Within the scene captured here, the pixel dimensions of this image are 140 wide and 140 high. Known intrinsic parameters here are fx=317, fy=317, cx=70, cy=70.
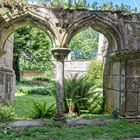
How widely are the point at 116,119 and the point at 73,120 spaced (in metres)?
1.06

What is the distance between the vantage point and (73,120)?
7.69m

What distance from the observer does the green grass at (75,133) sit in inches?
238

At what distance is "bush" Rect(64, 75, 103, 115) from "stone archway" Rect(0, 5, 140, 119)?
4.18 ft

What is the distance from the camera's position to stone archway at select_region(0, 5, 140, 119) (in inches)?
295

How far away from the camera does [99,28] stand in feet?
26.3

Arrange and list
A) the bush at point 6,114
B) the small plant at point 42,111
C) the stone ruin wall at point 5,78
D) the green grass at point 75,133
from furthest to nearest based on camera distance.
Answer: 1. the stone ruin wall at point 5,78
2. the small plant at point 42,111
3. the bush at point 6,114
4. the green grass at point 75,133

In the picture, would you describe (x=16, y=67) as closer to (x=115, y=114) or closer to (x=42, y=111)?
(x=42, y=111)

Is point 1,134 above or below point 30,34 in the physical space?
below

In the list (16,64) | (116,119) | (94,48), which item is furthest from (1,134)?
(94,48)

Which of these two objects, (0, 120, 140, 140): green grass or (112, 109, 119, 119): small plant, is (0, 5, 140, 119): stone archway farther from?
(0, 120, 140, 140): green grass

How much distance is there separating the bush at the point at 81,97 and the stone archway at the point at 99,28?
1.27 meters

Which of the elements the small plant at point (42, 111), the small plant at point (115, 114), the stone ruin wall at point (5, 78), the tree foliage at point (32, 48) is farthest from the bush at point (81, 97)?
the tree foliage at point (32, 48)

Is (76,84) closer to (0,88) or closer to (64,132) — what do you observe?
(0,88)

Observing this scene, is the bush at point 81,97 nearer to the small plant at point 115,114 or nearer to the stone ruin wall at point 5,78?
the small plant at point 115,114
